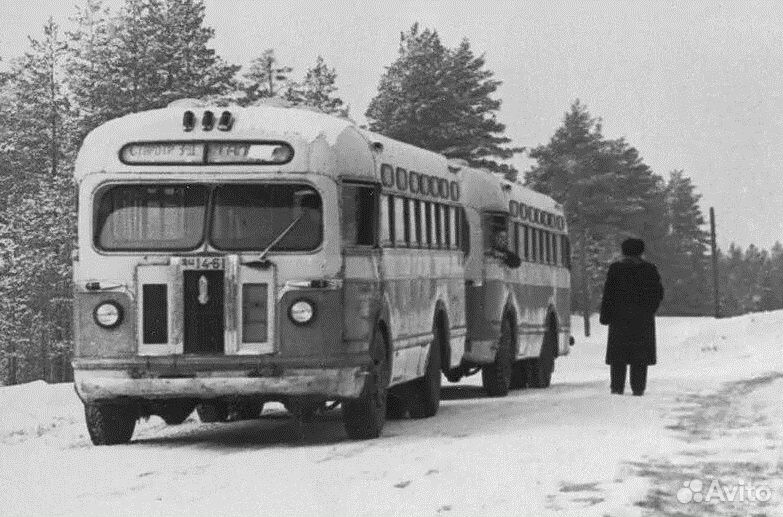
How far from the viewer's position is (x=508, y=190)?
2447 centimetres

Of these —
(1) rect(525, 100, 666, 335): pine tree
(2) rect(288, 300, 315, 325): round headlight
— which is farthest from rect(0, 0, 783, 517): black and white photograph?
(1) rect(525, 100, 666, 335): pine tree

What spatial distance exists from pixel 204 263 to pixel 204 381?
966mm

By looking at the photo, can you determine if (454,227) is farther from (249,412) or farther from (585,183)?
(585,183)

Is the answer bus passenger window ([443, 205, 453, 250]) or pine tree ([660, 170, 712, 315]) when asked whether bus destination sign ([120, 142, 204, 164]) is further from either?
pine tree ([660, 170, 712, 315])

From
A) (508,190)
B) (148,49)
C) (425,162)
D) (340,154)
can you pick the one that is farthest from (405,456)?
(148,49)

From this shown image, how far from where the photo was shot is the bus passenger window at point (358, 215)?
48.6ft

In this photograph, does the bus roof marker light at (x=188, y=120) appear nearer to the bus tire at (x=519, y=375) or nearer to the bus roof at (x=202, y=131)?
the bus roof at (x=202, y=131)

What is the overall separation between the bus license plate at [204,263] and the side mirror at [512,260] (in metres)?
9.64

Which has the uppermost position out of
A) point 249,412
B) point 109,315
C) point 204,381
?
point 109,315

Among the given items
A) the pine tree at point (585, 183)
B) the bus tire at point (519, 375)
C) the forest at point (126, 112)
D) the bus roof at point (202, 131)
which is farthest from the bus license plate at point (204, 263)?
the pine tree at point (585, 183)

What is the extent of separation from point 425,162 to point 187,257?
462cm

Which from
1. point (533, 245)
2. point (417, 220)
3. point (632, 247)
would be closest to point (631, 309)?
point (632, 247)

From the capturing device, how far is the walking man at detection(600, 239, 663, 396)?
1948 cm

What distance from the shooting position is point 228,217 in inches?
568
